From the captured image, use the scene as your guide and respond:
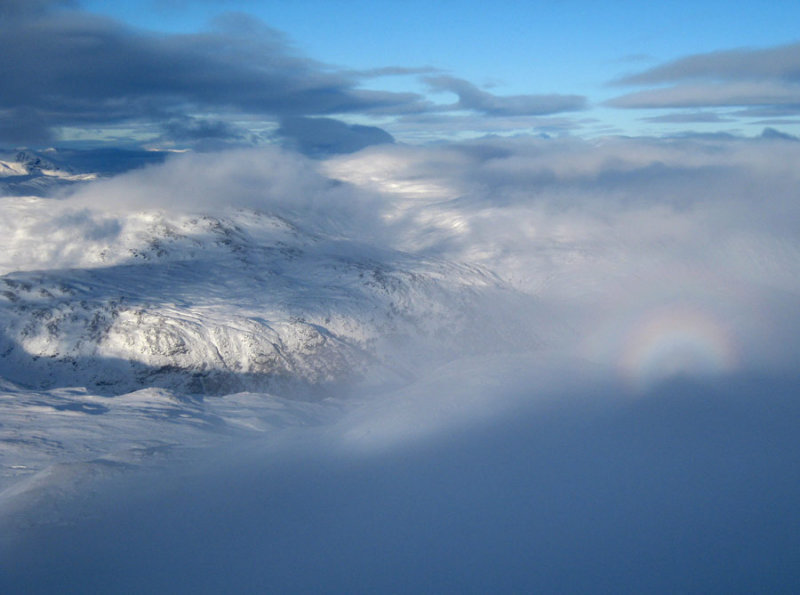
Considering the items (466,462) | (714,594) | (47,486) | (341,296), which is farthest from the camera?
(341,296)

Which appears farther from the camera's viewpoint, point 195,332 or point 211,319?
point 211,319

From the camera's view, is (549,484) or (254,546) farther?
(549,484)

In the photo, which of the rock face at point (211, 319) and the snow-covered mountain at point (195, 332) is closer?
the snow-covered mountain at point (195, 332)

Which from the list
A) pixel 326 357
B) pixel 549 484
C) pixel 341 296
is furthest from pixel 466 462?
pixel 341 296

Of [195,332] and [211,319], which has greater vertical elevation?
[211,319]

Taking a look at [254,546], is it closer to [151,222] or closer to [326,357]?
[326,357]

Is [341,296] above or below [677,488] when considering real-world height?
below

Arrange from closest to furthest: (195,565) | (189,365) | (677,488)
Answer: (195,565)
(677,488)
(189,365)

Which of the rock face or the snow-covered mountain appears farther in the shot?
the rock face
